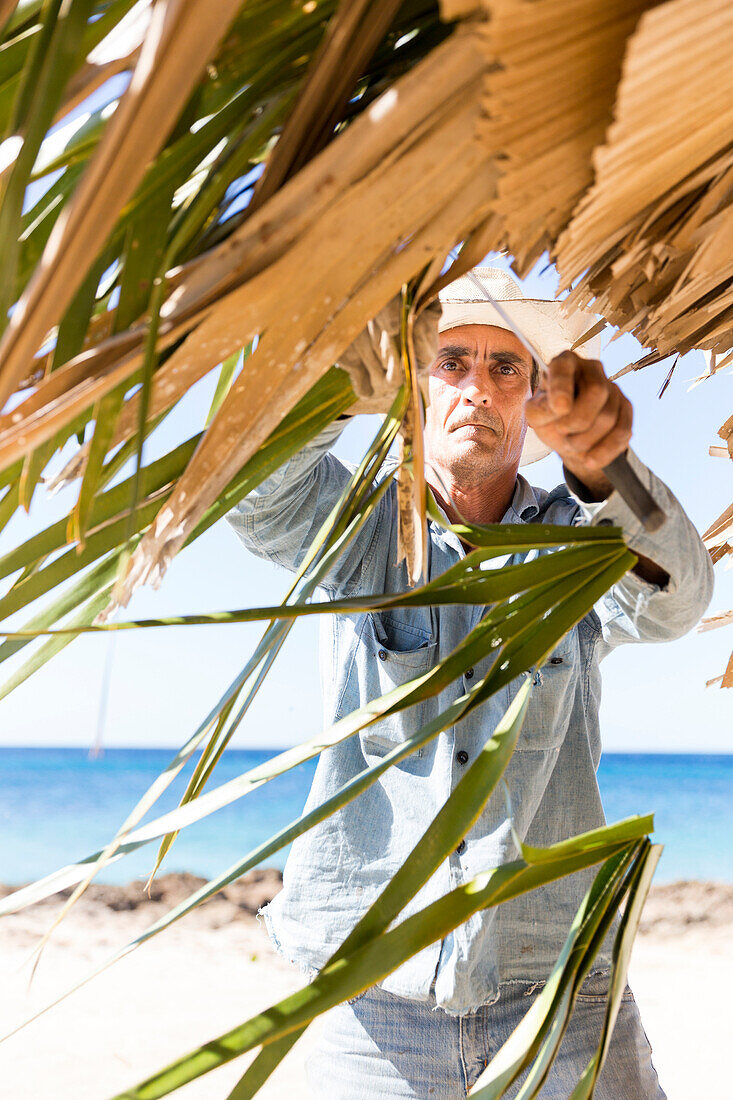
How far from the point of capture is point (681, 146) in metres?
0.41

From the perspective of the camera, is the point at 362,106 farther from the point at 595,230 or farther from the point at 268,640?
Answer: the point at 268,640

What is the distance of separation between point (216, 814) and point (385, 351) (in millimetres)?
11902

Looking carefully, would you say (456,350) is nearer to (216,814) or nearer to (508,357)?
(508,357)

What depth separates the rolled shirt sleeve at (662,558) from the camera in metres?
0.63

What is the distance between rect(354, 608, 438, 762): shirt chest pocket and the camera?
4.24 ft

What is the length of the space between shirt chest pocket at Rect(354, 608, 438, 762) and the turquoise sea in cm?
839

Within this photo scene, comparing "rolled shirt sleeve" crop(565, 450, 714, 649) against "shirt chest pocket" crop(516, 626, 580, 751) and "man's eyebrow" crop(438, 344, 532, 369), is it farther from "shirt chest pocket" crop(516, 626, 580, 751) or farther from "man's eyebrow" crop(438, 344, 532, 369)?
"man's eyebrow" crop(438, 344, 532, 369)

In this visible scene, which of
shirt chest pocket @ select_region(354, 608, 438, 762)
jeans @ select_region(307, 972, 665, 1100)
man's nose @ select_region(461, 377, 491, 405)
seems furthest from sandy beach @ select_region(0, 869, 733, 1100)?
man's nose @ select_region(461, 377, 491, 405)

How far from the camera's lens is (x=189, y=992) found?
452cm

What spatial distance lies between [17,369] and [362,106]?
0.80ft

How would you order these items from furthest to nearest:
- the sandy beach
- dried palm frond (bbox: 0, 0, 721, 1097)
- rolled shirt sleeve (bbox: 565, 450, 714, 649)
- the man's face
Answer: the sandy beach, the man's face, rolled shirt sleeve (bbox: 565, 450, 714, 649), dried palm frond (bbox: 0, 0, 721, 1097)

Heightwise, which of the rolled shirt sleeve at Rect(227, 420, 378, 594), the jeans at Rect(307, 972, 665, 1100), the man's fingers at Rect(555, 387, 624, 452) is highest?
the rolled shirt sleeve at Rect(227, 420, 378, 594)

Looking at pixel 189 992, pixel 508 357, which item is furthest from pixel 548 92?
pixel 189 992

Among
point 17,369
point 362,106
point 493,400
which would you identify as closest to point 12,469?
point 17,369
